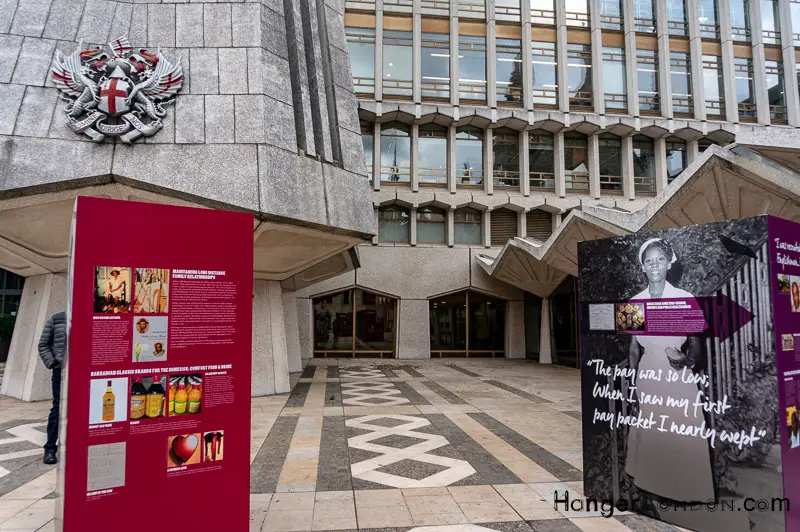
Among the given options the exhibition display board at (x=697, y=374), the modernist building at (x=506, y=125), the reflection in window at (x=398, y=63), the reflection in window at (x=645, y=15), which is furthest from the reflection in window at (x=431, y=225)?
the exhibition display board at (x=697, y=374)

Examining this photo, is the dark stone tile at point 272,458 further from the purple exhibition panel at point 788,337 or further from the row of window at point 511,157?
the row of window at point 511,157

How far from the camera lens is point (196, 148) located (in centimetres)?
990

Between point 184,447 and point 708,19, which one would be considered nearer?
point 184,447

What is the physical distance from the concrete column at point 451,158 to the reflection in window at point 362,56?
419cm

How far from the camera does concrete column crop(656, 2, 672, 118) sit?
25672 mm

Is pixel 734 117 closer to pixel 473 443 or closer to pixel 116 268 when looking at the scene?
pixel 473 443

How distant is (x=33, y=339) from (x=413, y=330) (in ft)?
51.7

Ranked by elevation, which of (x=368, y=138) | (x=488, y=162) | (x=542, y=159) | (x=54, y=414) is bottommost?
(x=54, y=414)

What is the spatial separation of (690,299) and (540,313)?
19.8 m

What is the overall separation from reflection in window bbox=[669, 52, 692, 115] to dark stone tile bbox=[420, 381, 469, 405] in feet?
67.3

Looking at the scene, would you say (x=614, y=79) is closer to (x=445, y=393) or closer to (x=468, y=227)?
(x=468, y=227)

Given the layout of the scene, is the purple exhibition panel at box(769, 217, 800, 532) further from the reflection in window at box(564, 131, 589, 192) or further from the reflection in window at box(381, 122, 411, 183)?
the reflection in window at box(564, 131, 589, 192)

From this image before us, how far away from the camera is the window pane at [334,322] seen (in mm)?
24750

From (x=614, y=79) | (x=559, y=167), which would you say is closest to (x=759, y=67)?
(x=614, y=79)
